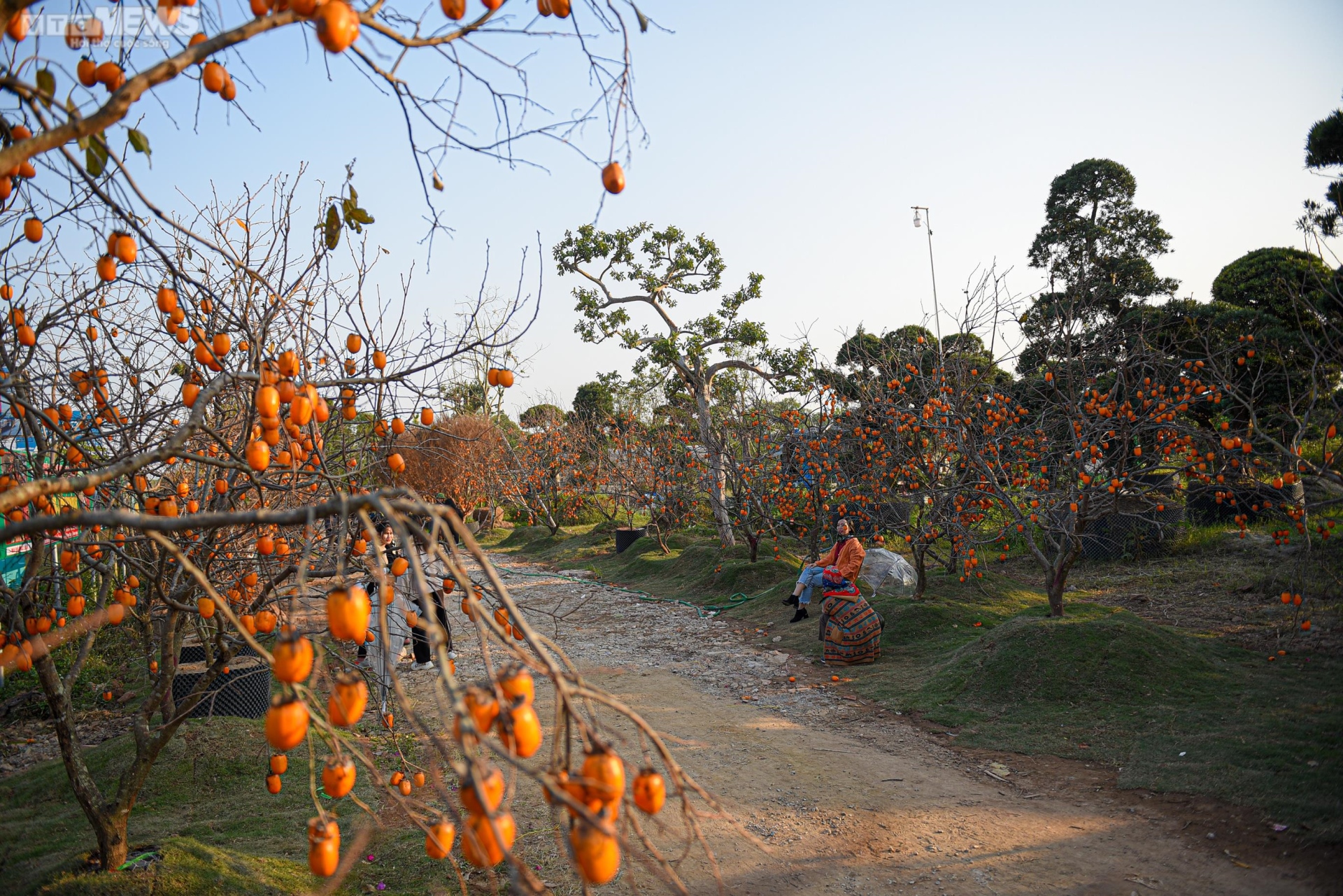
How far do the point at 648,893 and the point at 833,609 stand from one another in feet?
12.8

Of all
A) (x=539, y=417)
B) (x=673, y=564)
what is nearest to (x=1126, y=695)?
(x=673, y=564)

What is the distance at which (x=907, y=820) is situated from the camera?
376 centimetres

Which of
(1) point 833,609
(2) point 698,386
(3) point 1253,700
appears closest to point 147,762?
(1) point 833,609

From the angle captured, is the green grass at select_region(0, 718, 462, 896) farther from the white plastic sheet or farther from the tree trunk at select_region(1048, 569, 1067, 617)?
the white plastic sheet

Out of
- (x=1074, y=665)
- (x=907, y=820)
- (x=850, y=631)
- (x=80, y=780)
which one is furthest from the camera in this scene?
(x=850, y=631)

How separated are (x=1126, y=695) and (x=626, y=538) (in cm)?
1033

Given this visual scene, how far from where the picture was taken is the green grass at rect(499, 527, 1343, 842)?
383cm

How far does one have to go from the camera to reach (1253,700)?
15.3 ft

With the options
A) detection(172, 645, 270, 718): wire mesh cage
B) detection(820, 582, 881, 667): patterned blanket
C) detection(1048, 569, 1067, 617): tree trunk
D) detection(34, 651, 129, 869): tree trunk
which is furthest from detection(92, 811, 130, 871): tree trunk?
detection(1048, 569, 1067, 617): tree trunk

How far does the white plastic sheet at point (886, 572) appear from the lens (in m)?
8.81

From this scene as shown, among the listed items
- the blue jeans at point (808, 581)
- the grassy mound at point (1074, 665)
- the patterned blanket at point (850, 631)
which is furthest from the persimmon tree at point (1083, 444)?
the blue jeans at point (808, 581)

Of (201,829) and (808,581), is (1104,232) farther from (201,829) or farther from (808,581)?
(201,829)

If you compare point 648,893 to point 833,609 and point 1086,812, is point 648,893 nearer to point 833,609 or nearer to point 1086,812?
point 1086,812

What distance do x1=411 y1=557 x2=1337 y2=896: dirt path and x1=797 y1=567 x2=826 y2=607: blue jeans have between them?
2173 mm
